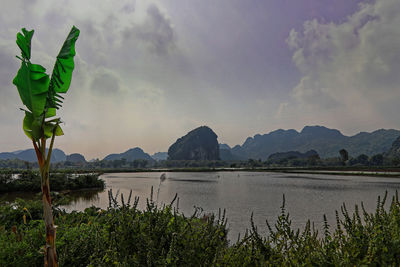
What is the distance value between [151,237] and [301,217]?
39.4ft

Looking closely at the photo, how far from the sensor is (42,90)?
10.2 feet

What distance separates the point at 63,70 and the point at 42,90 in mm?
409

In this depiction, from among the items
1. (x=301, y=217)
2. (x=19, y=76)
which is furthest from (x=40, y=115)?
(x=301, y=217)

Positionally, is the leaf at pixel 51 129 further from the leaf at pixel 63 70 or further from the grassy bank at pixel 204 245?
the grassy bank at pixel 204 245

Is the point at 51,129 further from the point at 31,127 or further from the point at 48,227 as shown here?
the point at 48,227

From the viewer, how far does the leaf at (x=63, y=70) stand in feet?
10.5

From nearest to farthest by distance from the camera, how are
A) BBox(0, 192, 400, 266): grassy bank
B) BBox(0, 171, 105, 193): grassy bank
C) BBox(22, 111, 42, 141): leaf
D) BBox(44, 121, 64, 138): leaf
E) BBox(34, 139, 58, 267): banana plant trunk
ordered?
BBox(0, 192, 400, 266): grassy bank
BBox(34, 139, 58, 267): banana plant trunk
BBox(22, 111, 42, 141): leaf
BBox(44, 121, 64, 138): leaf
BBox(0, 171, 105, 193): grassy bank

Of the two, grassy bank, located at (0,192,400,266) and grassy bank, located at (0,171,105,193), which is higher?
grassy bank, located at (0,192,400,266)

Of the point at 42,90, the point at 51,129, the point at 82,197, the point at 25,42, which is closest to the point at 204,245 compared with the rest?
the point at 51,129

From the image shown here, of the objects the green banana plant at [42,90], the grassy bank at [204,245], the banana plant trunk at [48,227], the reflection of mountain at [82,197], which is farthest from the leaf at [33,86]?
the reflection of mountain at [82,197]

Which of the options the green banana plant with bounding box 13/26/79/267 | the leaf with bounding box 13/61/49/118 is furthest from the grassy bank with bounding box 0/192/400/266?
the leaf with bounding box 13/61/49/118

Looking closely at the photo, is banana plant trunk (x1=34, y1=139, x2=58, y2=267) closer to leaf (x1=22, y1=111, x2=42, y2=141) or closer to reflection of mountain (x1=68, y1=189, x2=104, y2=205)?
leaf (x1=22, y1=111, x2=42, y2=141)

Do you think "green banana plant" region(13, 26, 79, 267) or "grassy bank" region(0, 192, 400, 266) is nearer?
"grassy bank" region(0, 192, 400, 266)

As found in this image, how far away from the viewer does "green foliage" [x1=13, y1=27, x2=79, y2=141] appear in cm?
293
